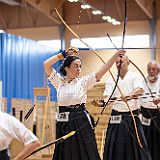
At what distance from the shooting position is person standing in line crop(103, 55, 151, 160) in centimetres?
346

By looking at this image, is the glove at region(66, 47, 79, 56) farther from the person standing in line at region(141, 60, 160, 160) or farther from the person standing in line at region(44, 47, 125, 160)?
the person standing in line at region(141, 60, 160, 160)

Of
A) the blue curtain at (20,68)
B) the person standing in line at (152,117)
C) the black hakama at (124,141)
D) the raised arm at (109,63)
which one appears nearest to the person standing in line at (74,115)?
the raised arm at (109,63)

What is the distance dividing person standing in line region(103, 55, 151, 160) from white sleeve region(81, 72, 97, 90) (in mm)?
624

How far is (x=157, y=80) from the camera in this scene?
13.8ft

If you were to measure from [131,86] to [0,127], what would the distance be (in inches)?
61.3

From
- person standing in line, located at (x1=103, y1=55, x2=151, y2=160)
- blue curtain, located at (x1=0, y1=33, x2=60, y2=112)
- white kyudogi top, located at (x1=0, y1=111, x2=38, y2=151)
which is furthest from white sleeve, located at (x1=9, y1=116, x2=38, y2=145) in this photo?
blue curtain, located at (x1=0, y1=33, x2=60, y2=112)

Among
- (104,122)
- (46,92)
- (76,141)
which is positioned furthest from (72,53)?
(46,92)

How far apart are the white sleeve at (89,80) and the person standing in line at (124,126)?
2.05 feet

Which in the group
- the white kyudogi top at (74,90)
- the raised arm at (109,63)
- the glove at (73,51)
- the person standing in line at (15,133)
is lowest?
the person standing in line at (15,133)

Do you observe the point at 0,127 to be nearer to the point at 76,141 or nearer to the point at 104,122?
the point at 76,141

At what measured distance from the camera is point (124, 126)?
3.57 m

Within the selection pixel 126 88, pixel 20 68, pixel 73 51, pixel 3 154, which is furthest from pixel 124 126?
pixel 20 68

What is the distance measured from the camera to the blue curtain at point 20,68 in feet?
22.7

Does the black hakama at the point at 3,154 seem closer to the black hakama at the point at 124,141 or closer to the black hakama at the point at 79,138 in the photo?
the black hakama at the point at 79,138
